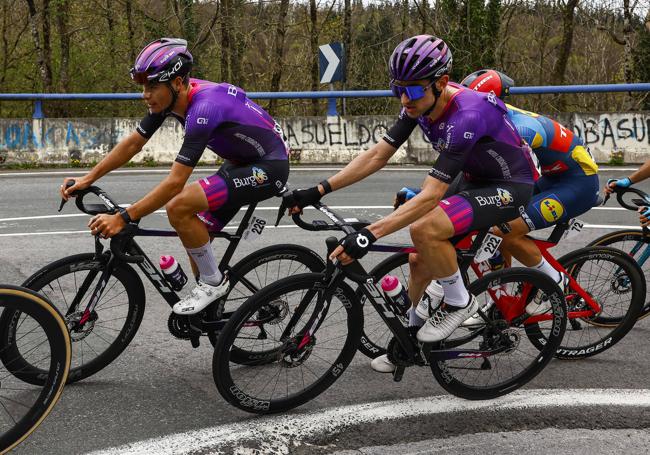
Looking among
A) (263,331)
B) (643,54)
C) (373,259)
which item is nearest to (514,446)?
(263,331)

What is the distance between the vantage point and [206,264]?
4539 mm

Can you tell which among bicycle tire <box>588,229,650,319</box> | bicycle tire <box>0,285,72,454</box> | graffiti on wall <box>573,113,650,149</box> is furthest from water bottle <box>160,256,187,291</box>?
graffiti on wall <box>573,113,650,149</box>

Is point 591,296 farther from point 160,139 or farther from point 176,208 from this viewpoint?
point 160,139

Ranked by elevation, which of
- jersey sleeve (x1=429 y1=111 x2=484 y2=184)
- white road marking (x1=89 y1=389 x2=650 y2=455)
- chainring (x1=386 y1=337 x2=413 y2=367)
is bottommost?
white road marking (x1=89 y1=389 x2=650 y2=455)

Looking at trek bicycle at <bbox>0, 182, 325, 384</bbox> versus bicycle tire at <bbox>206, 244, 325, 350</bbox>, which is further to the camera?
bicycle tire at <bbox>206, 244, 325, 350</bbox>

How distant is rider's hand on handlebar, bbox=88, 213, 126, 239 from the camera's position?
13.2 ft

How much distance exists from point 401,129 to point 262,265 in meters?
1.18

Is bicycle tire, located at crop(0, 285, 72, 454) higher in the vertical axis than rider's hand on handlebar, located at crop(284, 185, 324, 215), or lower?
lower

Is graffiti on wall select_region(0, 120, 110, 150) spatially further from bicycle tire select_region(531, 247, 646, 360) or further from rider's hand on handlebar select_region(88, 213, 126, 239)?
bicycle tire select_region(531, 247, 646, 360)

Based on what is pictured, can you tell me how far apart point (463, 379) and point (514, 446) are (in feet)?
2.29

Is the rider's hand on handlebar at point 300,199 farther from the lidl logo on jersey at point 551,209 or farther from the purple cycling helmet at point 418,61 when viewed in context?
the lidl logo on jersey at point 551,209

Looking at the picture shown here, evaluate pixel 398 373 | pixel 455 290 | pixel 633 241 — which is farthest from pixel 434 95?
pixel 633 241

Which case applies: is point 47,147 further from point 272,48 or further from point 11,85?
point 272,48

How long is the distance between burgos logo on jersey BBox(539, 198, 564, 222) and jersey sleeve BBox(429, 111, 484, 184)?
1158 mm
